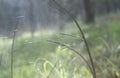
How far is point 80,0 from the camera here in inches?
490

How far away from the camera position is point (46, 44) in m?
4.77

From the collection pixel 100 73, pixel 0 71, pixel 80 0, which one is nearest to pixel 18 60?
pixel 0 71

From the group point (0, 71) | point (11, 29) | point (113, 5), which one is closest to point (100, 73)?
point (0, 71)

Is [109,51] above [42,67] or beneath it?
above

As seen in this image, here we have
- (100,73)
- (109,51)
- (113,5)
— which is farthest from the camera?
(113,5)

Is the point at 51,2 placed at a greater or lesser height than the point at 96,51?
lesser

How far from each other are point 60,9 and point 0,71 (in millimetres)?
1539

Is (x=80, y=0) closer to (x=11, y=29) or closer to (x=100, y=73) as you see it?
(x=100, y=73)

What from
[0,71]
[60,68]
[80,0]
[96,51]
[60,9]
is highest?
[80,0]

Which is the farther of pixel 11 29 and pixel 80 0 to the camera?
pixel 80 0

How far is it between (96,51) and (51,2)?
2842mm

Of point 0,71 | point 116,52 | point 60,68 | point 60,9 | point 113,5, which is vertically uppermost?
point 113,5

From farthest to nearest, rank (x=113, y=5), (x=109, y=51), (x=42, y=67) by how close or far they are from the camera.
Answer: (x=113, y=5) < (x=109, y=51) < (x=42, y=67)

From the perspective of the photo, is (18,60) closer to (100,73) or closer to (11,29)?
(100,73)
